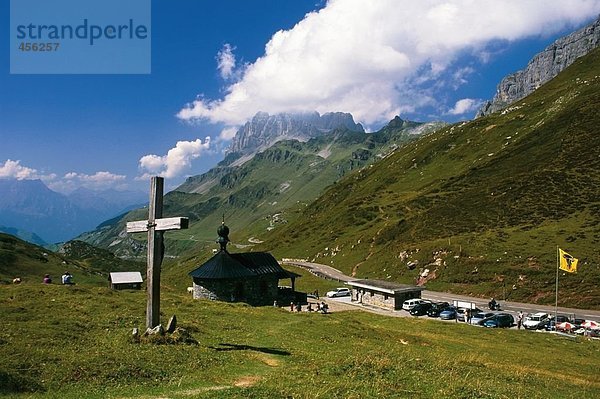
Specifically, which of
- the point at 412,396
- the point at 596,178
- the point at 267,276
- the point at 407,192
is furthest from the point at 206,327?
the point at 407,192

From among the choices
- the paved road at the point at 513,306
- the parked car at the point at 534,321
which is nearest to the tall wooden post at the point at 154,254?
the parked car at the point at 534,321

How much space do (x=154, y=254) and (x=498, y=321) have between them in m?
54.0

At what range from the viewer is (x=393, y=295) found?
7888 cm

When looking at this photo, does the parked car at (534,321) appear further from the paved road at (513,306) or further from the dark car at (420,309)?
the dark car at (420,309)

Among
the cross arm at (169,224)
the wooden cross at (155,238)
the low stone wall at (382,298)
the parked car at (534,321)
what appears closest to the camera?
the cross arm at (169,224)

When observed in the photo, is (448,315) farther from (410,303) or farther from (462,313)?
(410,303)

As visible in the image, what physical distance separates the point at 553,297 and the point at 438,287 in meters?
23.6

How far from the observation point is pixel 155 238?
879 inches

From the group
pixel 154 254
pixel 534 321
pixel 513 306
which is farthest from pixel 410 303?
pixel 154 254

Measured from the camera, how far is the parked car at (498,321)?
60.4 m

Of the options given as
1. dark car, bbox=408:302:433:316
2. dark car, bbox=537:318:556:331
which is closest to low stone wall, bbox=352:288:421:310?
dark car, bbox=408:302:433:316

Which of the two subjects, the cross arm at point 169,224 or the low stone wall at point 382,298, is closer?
the cross arm at point 169,224

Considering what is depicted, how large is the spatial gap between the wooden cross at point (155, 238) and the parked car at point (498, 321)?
2047 inches

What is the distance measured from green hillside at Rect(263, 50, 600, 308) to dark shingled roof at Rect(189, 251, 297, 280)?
50001 millimetres
